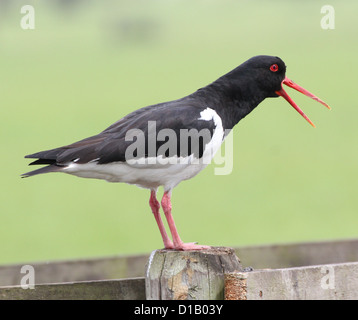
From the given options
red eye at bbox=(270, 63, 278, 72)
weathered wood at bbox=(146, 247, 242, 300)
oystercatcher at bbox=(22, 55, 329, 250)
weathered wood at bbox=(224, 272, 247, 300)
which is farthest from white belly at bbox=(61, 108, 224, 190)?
weathered wood at bbox=(224, 272, 247, 300)

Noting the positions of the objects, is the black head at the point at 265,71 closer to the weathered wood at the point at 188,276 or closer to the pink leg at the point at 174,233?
the pink leg at the point at 174,233

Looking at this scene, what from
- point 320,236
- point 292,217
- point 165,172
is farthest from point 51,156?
point 292,217

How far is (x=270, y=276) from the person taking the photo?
3037 millimetres

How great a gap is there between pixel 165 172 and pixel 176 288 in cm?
131

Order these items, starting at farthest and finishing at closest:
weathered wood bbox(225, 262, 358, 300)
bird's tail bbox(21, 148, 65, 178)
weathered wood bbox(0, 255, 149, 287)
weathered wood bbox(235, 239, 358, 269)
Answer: weathered wood bbox(235, 239, 358, 269) → weathered wood bbox(0, 255, 149, 287) → bird's tail bbox(21, 148, 65, 178) → weathered wood bbox(225, 262, 358, 300)

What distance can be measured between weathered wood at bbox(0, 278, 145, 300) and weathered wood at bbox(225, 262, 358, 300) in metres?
0.53

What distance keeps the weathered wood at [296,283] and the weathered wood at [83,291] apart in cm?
53

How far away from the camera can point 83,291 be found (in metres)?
3.31

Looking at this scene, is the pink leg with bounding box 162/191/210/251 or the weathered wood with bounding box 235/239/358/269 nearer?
the pink leg with bounding box 162/191/210/251

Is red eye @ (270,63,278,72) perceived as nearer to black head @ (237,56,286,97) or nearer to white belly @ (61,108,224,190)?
black head @ (237,56,286,97)

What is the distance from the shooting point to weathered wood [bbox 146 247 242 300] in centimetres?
321

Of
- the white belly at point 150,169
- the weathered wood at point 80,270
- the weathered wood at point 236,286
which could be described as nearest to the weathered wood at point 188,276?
the weathered wood at point 236,286

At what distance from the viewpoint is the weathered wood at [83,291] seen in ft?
10.6

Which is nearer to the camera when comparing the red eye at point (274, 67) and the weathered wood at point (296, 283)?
the weathered wood at point (296, 283)
